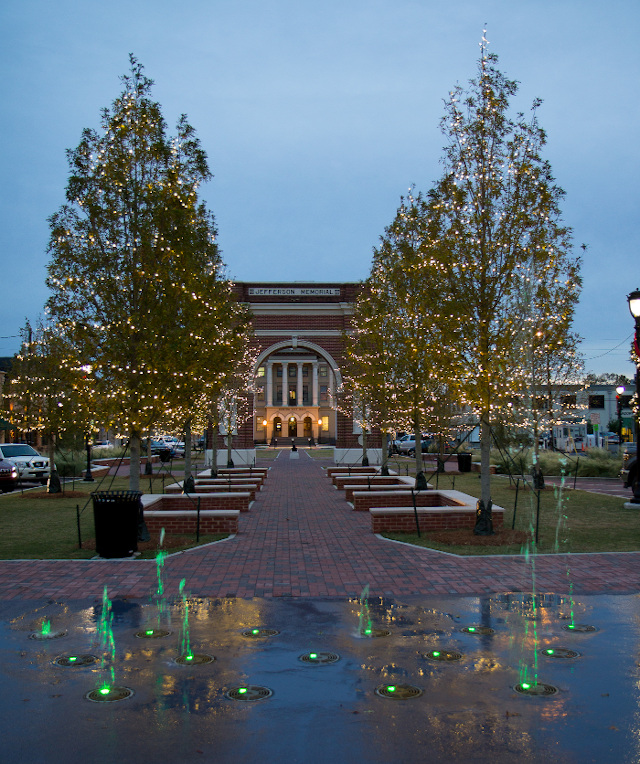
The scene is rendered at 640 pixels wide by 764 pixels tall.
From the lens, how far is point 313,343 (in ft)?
145

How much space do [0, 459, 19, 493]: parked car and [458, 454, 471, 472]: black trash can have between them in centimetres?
1987

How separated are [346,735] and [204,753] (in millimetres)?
952

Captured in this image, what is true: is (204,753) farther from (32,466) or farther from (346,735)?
(32,466)

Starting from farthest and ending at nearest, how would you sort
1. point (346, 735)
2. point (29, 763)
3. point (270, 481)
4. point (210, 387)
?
point (270, 481)
point (210, 387)
point (346, 735)
point (29, 763)

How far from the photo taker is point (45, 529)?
1402cm

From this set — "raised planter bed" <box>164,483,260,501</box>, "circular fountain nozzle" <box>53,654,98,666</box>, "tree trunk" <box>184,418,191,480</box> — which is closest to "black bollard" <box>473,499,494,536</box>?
"circular fountain nozzle" <box>53,654,98,666</box>

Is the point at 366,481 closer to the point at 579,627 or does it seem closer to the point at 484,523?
the point at 484,523

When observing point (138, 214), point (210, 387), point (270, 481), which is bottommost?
point (270, 481)

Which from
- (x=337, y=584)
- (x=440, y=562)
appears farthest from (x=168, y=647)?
(x=440, y=562)

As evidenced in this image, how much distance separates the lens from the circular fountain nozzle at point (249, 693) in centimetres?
508

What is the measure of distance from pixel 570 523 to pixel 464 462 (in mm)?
18351

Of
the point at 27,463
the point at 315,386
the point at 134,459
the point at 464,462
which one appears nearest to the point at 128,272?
the point at 134,459

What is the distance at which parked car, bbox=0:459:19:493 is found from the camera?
79.2 ft

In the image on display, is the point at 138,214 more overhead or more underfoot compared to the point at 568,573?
more overhead
